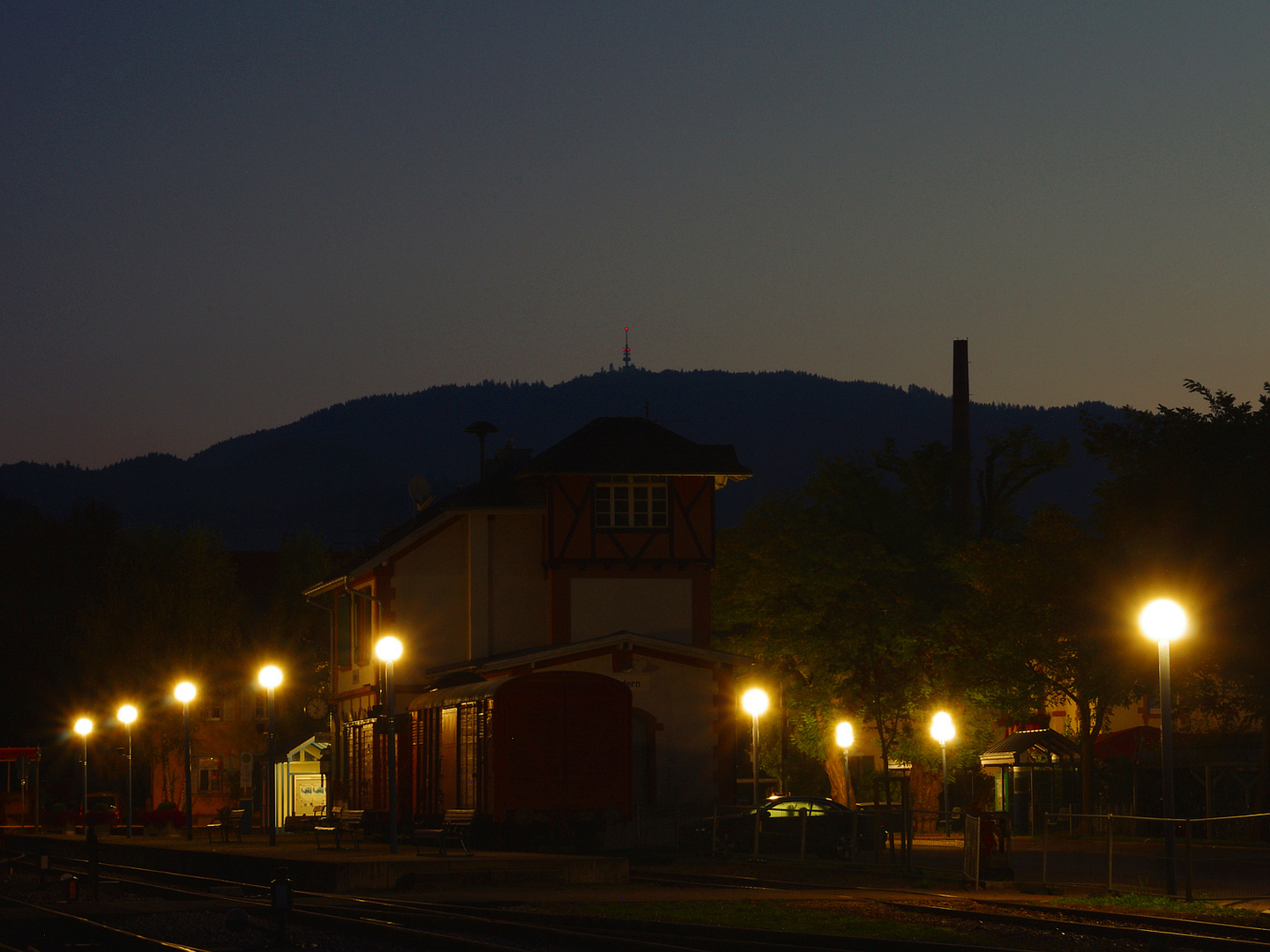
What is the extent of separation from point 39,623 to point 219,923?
68.8m

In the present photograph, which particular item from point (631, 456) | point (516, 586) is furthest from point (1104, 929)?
point (516, 586)

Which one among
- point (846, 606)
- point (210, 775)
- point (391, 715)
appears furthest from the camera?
point (210, 775)

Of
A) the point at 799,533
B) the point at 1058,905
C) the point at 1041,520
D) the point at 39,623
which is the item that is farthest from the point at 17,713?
the point at 1058,905

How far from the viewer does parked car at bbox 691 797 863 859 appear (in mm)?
35969

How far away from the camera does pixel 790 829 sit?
36.5 meters

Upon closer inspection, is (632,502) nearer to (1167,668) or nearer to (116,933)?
(1167,668)

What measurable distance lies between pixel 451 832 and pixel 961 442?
119 feet

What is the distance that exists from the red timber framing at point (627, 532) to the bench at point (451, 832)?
1266cm

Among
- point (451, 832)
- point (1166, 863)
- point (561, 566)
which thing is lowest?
point (451, 832)

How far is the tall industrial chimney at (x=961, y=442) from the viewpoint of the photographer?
57219mm

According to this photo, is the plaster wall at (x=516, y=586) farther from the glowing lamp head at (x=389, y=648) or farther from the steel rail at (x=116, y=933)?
the steel rail at (x=116, y=933)

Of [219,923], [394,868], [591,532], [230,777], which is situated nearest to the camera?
[219,923]

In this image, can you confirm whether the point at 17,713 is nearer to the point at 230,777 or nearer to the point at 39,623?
the point at 39,623

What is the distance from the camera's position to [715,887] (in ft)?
86.3
